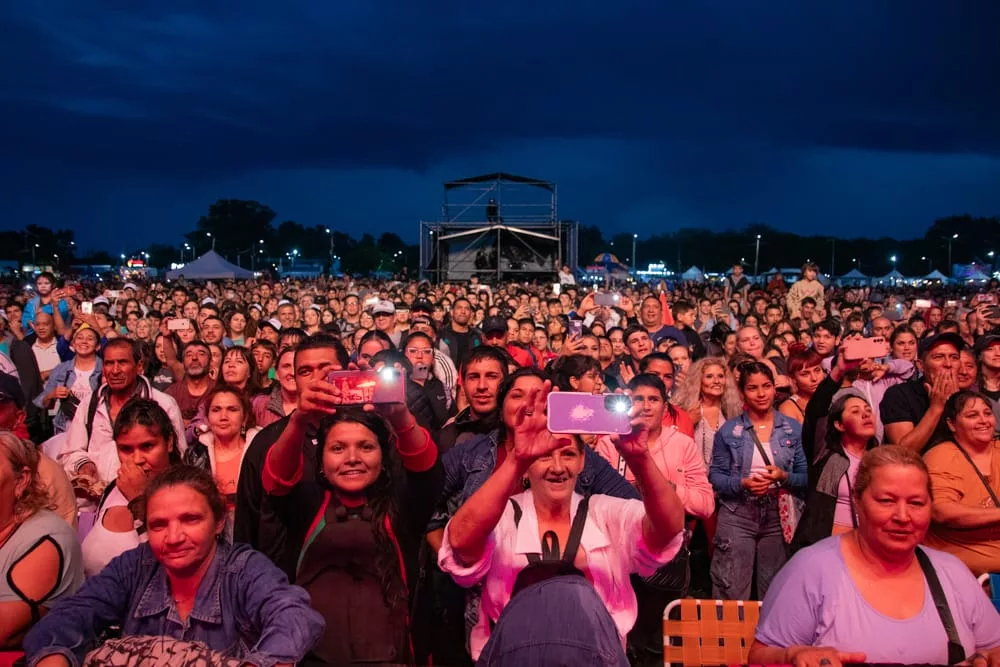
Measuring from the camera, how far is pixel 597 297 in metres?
11.0

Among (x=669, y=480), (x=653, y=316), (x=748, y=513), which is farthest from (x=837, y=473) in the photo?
(x=653, y=316)

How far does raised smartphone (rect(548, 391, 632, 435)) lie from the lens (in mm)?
2328

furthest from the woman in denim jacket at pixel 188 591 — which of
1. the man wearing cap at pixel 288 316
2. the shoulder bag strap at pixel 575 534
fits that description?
the man wearing cap at pixel 288 316

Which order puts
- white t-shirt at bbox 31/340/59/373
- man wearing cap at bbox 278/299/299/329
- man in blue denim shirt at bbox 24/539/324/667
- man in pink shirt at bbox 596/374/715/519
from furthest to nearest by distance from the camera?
man wearing cap at bbox 278/299/299/329
white t-shirt at bbox 31/340/59/373
man in pink shirt at bbox 596/374/715/519
man in blue denim shirt at bbox 24/539/324/667

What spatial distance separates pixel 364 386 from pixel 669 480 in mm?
2195

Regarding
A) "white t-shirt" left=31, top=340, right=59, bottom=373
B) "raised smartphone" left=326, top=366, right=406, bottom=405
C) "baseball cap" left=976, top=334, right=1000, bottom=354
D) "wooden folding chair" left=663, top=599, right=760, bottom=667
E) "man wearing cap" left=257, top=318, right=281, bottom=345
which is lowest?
"wooden folding chair" left=663, top=599, right=760, bottom=667

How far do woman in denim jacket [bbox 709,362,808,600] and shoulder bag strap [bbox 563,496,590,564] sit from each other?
2.24 m

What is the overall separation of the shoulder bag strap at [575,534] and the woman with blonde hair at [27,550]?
197cm

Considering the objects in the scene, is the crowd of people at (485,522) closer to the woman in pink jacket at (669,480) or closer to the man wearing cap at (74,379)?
the woman in pink jacket at (669,480)

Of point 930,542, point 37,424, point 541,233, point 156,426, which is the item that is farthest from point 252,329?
point 541,233

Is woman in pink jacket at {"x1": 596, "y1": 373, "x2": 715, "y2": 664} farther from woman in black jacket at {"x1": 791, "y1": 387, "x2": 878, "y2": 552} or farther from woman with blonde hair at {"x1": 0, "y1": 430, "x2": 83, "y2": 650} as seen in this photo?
woman with blonde hair at {"x1": 0, "y1": 430, "x2": 83, "y2": 650}

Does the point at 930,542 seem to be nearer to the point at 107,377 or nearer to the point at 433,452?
the point at 433,452

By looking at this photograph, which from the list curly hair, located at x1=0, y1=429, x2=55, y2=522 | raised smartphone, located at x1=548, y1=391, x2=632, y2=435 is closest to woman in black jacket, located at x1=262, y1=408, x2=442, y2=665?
curly hair, located at x1=0, y1=429, x2=55, y2=522

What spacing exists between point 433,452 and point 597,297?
776cm
